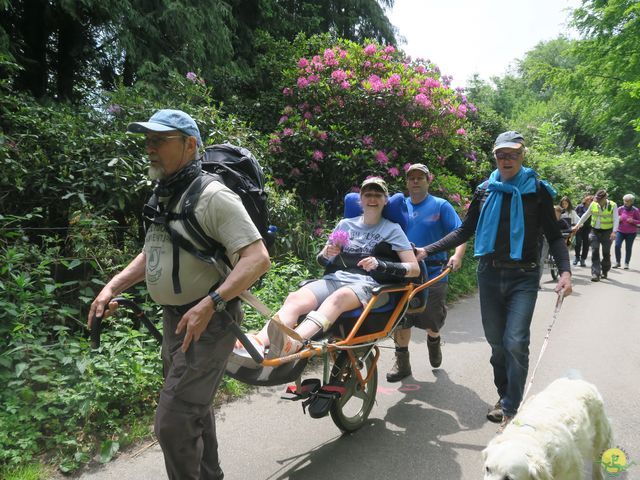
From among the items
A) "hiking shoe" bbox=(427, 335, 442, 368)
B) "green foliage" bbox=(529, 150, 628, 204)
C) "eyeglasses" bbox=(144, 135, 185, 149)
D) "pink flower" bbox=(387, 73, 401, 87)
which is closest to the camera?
"eyeglasses" bbox=(144, 135, 185, 149)

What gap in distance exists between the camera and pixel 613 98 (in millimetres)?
19531

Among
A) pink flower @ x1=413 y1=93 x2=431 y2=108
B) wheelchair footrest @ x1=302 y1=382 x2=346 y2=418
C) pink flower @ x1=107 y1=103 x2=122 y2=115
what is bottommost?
wheelchair footrest @ x1=302 y1=382 x2=346 y2=418

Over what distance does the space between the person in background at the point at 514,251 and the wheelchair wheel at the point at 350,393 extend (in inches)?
40.5

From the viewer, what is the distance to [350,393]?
365 cm

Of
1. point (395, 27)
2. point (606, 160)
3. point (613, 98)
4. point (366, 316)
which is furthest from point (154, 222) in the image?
point (606, 160)

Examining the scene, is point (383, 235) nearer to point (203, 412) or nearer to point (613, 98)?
point (203, 412)

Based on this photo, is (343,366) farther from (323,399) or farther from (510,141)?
(510,141)

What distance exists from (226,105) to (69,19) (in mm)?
2847

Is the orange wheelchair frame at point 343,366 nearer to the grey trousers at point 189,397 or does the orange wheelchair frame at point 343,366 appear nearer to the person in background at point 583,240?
the grey trousers at point 189,397

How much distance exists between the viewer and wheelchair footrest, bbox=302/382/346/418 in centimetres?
314

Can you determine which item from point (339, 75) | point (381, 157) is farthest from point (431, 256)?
point (339, 75)

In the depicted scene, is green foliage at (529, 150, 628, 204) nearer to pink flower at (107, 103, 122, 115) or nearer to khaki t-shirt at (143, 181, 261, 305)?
pink flower at (107, 103, 122, 115)

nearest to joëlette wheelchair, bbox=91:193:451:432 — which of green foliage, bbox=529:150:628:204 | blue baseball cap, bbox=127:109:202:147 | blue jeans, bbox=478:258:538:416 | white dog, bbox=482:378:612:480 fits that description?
blue jeans, bbox=478:258:538:416

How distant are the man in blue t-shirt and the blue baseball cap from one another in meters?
3.17
